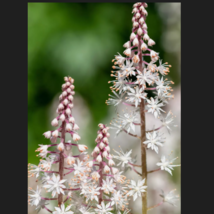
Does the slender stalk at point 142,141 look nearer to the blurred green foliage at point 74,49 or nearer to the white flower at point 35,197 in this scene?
the blurred green foliage at point 74,49

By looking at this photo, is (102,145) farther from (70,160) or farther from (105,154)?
(70,160)

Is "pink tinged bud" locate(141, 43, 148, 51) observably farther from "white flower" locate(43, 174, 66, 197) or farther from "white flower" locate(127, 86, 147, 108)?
"white flower" locate(43, 174, 66, 197)

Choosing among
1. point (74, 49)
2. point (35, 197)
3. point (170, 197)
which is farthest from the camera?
point (74, 49)

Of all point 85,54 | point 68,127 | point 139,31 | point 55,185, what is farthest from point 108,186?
point 85,54

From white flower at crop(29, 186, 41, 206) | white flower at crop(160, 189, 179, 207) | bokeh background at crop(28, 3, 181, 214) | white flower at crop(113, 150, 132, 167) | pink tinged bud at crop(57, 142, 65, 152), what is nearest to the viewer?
pink tinged bud at crop(57, 142, 65, 152)

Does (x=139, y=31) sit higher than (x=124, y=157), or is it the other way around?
(x=139, y=31)

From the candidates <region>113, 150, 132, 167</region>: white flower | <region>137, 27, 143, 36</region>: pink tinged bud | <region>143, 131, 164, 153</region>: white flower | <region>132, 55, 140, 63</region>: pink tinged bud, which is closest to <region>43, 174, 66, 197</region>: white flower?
<region>113, 150, 132, 167</region>: white flower

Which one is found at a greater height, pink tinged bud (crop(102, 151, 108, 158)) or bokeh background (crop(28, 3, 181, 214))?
bokeh background (crop(28, 3, 181, 214))
